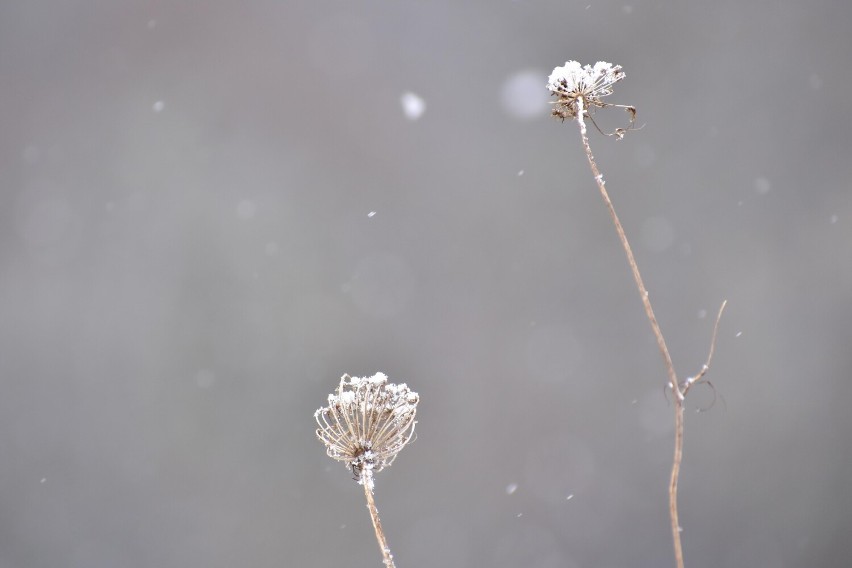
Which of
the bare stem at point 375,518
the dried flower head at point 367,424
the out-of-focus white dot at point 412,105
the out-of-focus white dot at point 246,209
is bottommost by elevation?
the bare stem at point 375,518

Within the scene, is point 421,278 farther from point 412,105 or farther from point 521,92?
point 521,92

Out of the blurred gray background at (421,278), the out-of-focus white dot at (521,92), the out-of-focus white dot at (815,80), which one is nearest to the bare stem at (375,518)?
the blurred gray background at (421,278)

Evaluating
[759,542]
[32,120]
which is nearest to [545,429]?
[759,542]

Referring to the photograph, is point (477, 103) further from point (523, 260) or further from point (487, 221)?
point (523, 260)

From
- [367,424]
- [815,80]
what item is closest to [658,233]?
[815,80]

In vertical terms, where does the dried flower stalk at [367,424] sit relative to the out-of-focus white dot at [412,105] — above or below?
below

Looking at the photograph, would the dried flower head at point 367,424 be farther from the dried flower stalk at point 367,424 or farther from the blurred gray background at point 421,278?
the blurred gray background at point 421,278
